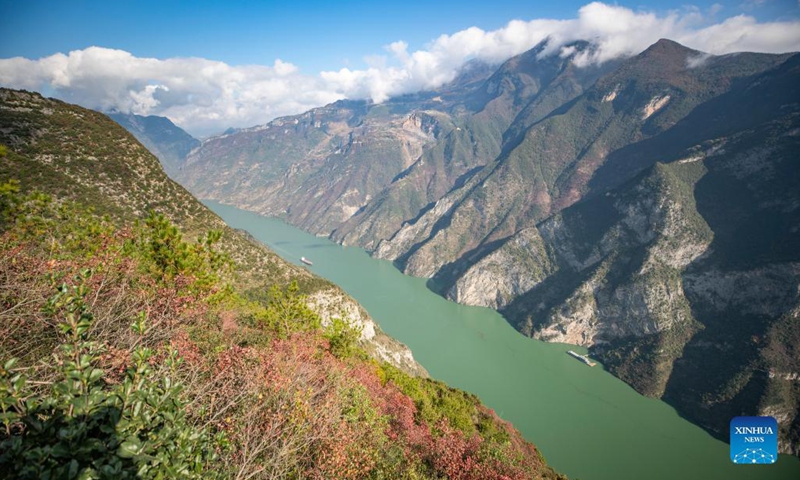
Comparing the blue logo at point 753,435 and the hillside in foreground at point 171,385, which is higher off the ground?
the hillside in foreground at point 171,385

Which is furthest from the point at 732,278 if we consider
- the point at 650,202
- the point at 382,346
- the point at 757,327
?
the point at 382,346

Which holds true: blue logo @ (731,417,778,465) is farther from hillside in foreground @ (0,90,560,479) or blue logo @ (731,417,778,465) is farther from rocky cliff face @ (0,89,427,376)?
rocky cliff face @ (0,89,427,376)

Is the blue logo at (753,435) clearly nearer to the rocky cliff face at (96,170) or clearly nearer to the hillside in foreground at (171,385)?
the hillside in foreground at (171,385)

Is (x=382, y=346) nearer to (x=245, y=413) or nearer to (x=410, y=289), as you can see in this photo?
(x=245, y=413)

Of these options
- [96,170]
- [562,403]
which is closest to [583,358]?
[562,403]

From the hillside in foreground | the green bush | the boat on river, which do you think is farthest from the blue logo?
the boat on river

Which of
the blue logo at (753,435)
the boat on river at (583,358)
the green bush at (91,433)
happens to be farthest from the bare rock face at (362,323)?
the boat on river at (583,358)
